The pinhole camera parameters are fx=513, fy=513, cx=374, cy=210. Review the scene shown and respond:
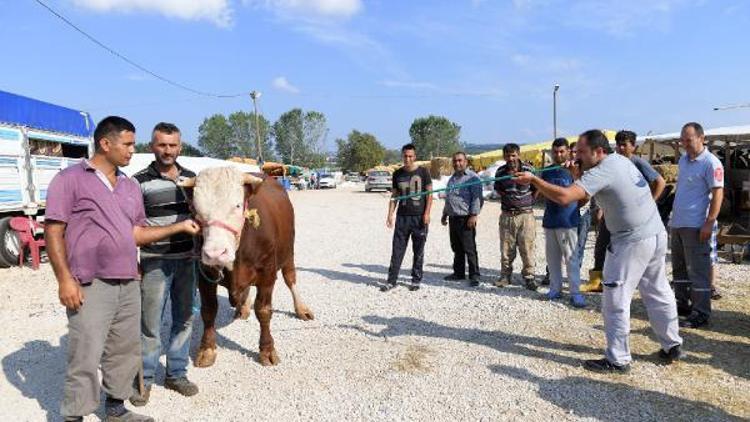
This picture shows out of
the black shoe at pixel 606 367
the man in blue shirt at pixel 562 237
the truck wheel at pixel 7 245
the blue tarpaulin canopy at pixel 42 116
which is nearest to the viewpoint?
the black shoe at pixel 606 367

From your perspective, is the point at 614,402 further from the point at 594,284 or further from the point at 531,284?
the point at 594,284

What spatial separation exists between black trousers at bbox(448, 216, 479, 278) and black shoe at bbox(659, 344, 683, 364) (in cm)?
330

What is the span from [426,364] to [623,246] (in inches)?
76.7

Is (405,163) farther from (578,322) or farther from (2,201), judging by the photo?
(2,201)

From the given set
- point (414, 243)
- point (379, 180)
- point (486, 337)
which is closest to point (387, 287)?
point (414, 243)

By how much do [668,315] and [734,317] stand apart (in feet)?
6.35

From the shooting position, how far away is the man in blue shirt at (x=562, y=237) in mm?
6316

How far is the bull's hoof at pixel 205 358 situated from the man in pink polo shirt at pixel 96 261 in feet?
3.85

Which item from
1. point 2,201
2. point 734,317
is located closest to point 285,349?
point 734,317

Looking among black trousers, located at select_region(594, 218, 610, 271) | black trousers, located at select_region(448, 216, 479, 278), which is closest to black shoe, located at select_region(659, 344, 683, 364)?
black trousers, located at select_region(594, 218, 610, 271)

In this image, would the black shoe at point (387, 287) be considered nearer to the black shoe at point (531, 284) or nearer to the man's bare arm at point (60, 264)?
the black shoe at point (531, 284)

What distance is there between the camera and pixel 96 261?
3137 millimetres

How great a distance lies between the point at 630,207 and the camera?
4164mm

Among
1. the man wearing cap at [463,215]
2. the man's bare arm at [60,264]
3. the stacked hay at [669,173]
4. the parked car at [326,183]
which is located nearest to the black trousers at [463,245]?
the man wearing cap at [463,215]
